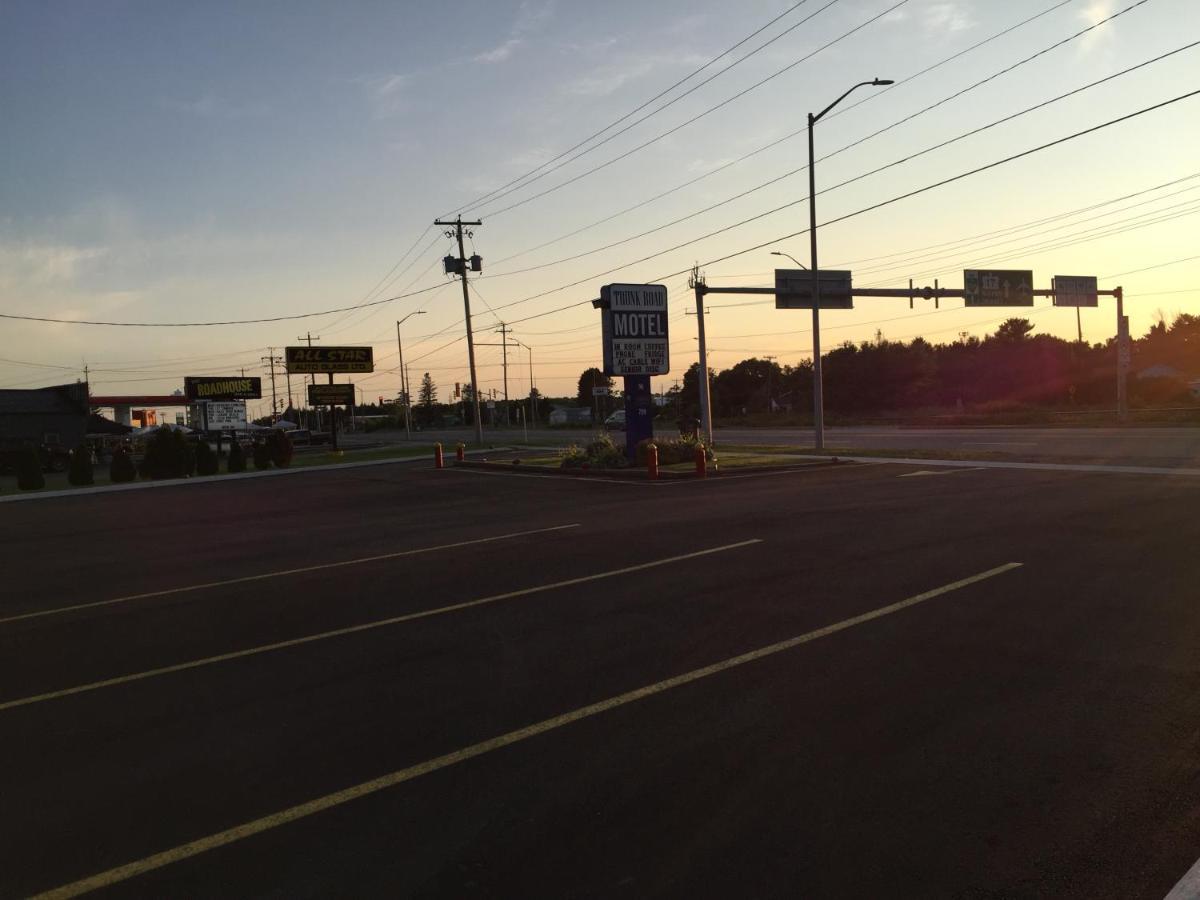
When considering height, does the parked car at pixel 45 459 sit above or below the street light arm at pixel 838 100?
below

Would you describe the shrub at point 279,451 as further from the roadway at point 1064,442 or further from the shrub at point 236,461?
the roadway at point 1064,442

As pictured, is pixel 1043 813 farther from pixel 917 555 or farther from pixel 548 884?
pixel 917 555

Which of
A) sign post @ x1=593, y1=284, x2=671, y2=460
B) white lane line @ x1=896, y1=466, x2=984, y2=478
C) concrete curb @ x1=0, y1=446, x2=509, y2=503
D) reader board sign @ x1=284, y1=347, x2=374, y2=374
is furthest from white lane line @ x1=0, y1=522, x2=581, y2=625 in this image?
reader board sign @ x1=284, y1=347, x2=374, y2=374

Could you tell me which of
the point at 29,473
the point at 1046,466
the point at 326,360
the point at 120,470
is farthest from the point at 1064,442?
the point at 326,360

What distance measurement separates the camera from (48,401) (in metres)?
60.4

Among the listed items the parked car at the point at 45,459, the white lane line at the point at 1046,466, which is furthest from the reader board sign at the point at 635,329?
the parked car at the point at 45,459

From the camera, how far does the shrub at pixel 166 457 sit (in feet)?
106

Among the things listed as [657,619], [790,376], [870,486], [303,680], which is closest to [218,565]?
[303,680]

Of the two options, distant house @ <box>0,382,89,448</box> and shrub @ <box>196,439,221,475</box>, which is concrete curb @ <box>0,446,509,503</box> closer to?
shrub @ <box>196,439,221,475</box>

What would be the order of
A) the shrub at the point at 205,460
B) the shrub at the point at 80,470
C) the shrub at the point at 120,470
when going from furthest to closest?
1. the shrub at the point at 205,460
2. the shrub at the point at 120,470
3. the shrub at the point at 80,470

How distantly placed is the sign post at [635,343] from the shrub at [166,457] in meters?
19.0

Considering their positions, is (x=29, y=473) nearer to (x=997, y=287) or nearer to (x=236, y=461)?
(x=236, y=461)

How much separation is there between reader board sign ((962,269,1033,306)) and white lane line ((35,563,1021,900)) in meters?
34.7

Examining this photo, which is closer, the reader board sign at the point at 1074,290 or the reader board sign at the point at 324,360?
the reader board sign at the point at 1074,290
